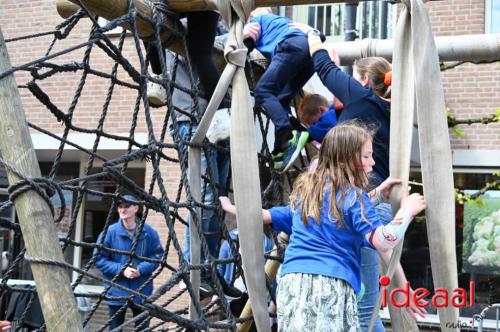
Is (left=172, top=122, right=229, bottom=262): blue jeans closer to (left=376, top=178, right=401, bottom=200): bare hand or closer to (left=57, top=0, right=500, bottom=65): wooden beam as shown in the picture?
(left=57, top=0, right=500, bottom=65): wooden beam

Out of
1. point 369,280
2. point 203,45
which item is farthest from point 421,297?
point 203,45

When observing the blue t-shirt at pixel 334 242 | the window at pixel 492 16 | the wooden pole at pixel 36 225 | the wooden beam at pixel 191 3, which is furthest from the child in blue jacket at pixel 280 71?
the window at pixel 492 16

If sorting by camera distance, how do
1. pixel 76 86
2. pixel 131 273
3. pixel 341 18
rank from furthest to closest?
pixel 76 86
pixel 341 18
pixel 131 273

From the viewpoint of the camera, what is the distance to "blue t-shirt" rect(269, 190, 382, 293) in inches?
107

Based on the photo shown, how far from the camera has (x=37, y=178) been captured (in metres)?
2.41

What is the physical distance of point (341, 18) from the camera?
31.6 ft

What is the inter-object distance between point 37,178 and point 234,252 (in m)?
1.23

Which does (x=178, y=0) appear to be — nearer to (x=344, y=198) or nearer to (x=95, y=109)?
(x=344, y=198)


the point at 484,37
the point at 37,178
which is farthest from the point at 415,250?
the point at 37,178

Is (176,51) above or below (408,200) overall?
above

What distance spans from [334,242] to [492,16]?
7189 mm

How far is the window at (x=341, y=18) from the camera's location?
9.36 m

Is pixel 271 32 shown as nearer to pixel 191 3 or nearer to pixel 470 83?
pixel 191 3

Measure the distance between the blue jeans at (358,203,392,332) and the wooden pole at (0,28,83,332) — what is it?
1303 mm
